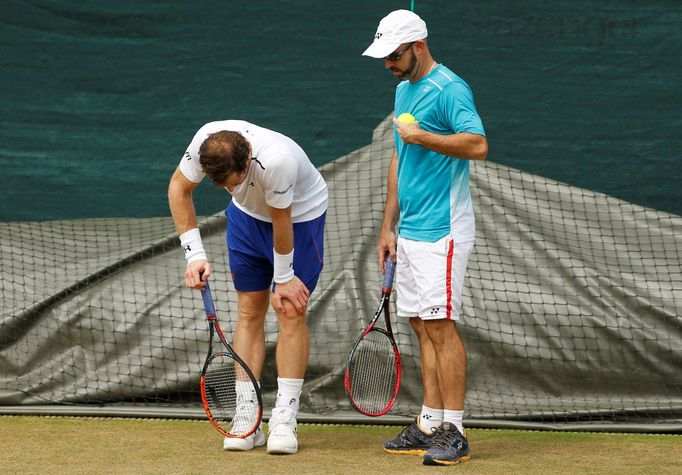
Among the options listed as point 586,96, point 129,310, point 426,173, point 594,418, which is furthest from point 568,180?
point 129,310

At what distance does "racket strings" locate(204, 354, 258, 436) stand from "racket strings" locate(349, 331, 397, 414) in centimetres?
43

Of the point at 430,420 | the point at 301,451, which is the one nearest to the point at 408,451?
the point at 430,420

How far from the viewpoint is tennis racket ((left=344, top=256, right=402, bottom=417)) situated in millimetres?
3973

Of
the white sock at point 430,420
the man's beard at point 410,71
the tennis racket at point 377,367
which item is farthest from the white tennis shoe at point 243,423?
the man's beard at point 410,71

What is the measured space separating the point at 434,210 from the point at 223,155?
801 mm

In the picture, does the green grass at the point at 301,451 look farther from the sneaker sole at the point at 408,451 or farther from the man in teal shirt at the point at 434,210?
the man in teal shirt at the point at 434,210

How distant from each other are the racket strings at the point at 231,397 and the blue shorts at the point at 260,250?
0.31 m

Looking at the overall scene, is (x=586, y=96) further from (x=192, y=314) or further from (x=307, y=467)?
(x=307, y=467)

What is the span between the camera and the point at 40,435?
4211 millimetres

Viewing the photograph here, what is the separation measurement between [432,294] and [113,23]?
2.86m

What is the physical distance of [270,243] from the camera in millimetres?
3865

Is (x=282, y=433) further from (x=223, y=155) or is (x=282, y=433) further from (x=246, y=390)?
(x=223, y=155)

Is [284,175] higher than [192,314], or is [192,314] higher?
[284,175]

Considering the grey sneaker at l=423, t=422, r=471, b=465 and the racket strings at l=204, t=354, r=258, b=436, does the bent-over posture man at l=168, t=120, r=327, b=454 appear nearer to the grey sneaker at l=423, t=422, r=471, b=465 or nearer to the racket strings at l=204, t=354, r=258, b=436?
the racket strings at l=204, t=354, r=258, b=436
